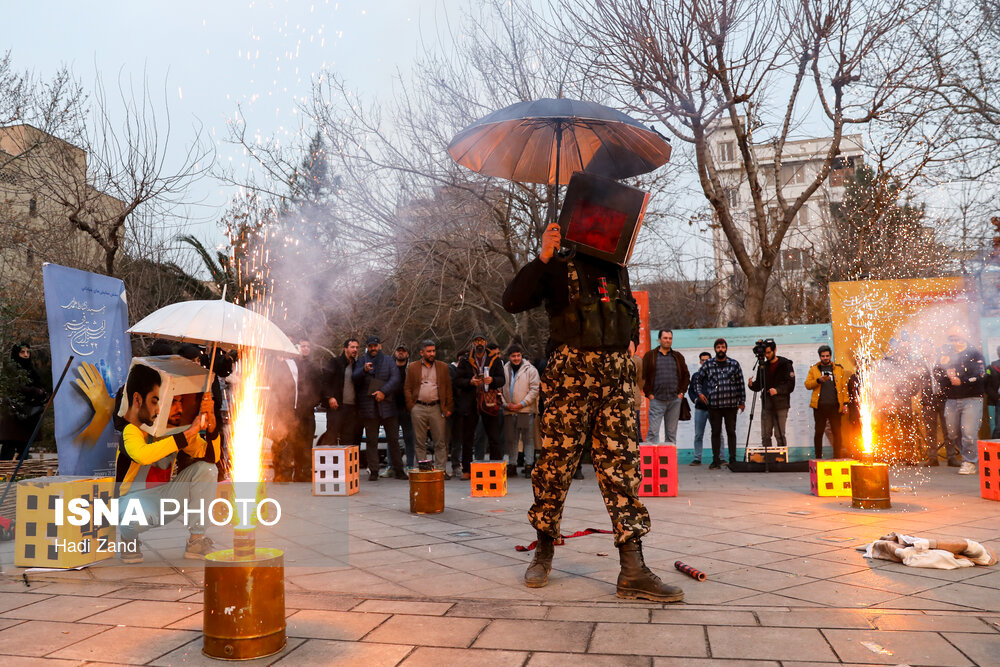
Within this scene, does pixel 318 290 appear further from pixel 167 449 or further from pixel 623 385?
pixel 623 385

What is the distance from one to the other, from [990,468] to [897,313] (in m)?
5.07

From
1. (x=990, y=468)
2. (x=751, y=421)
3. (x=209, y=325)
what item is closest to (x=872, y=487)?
(x=990, y=468)

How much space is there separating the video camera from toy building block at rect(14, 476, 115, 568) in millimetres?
9402

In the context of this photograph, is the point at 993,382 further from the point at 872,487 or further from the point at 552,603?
the point at 552,603

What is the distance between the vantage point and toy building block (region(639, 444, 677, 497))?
824cm

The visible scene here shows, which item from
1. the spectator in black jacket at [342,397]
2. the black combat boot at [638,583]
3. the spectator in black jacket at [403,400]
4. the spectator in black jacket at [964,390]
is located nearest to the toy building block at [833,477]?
the spectator in black jacket at [964,390]

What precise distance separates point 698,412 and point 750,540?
6724mm

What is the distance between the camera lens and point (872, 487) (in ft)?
23.0

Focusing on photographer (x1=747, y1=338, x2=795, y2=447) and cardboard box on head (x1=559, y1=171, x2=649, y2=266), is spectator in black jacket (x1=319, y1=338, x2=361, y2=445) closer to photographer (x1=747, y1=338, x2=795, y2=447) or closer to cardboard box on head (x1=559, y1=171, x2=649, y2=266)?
photographer (x1=747, y1=338, x2=795, y2=447)

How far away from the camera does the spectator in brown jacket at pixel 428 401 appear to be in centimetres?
1001

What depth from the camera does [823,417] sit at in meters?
11.3

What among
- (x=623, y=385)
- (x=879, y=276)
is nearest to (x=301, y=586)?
(x=623, y=385)

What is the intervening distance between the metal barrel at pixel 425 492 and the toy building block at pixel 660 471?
247 cm

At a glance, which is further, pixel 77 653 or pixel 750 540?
pixel 750 540
